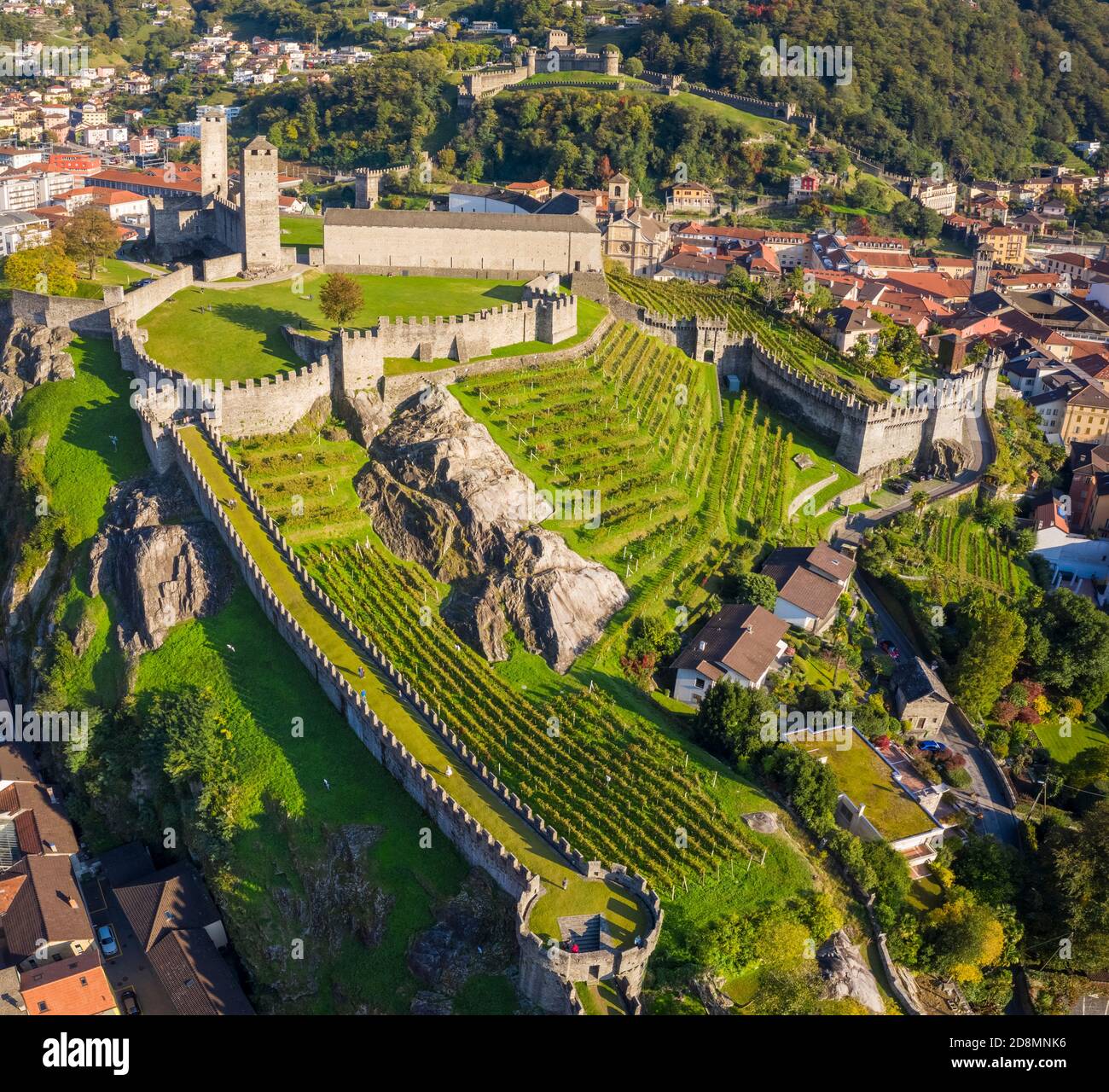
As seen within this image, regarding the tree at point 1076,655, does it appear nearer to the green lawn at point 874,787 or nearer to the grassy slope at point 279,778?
the green lawn at point 874,787

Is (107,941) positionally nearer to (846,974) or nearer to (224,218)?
(846,974)

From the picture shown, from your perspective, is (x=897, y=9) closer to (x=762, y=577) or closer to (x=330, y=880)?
(x=762, y=577)

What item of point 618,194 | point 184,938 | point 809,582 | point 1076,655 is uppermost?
point 618,194

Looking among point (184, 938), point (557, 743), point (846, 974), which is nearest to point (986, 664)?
point (846, 974)

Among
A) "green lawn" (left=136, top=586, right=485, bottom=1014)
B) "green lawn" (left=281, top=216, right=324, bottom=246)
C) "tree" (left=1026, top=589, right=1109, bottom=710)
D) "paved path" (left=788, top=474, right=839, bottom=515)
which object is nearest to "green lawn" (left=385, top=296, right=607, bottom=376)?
"paved path" (left=788, top=474, right=839, bottom=515)

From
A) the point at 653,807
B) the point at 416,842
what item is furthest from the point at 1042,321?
the point at 416,842

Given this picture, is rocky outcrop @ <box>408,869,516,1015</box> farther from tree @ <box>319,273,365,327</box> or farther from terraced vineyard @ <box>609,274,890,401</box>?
terraced vineyard @ <box>609,274,890,401</box>
